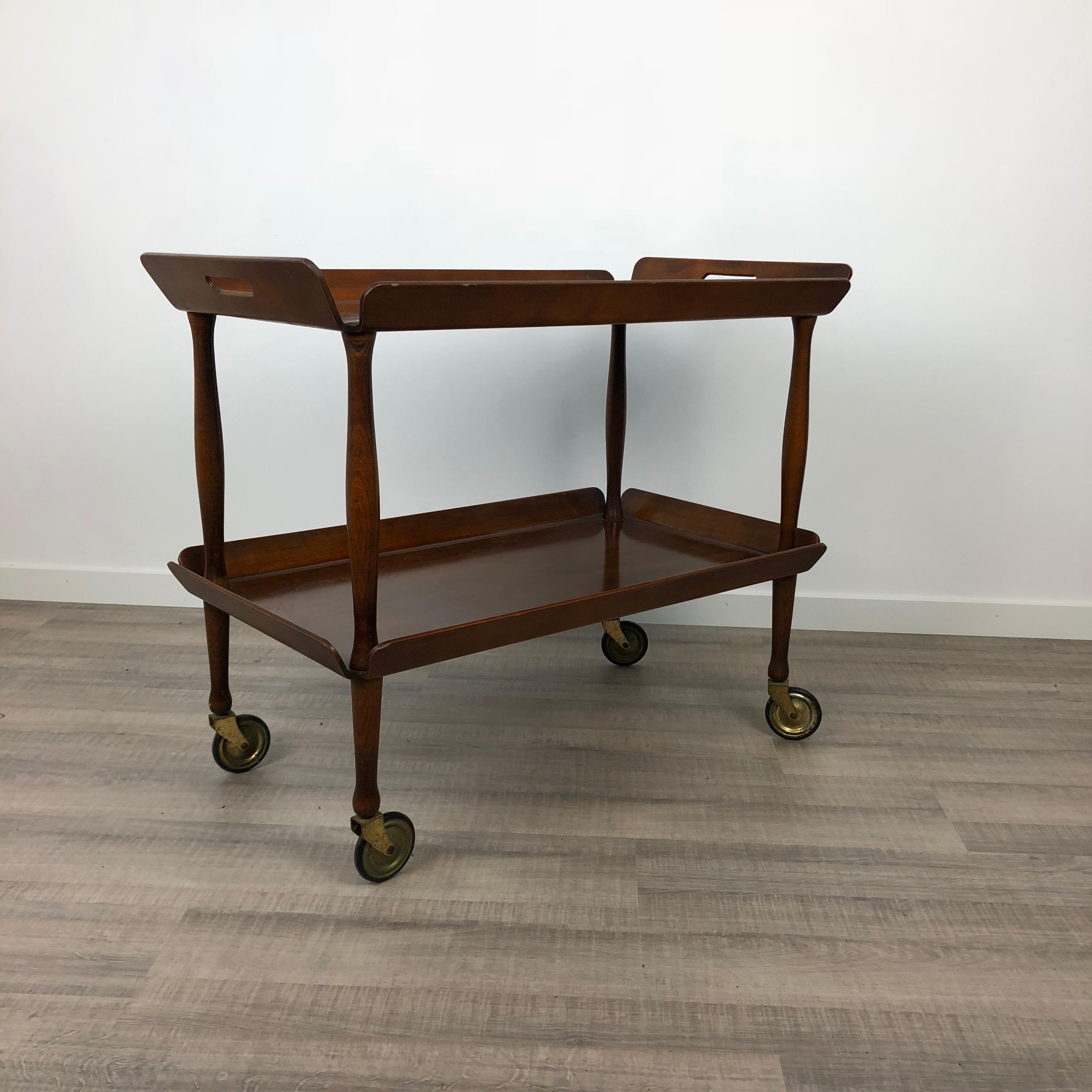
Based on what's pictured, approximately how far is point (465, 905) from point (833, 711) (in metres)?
1.07

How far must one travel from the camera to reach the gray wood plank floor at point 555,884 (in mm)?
1288

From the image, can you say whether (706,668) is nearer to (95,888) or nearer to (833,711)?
(833,711)

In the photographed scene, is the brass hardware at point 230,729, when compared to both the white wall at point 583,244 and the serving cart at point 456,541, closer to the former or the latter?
the serving cart at point 456,541

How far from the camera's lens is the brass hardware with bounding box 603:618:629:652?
2.47 metres

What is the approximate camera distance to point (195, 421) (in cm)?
177

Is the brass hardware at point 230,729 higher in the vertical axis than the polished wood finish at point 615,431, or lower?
lower

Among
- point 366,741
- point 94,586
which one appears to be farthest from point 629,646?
point 94,586

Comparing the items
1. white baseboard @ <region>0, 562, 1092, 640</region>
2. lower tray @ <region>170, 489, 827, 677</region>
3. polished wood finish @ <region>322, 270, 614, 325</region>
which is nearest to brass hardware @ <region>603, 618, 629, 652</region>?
lower tray @ <region>170, 489, 827, 677</region>

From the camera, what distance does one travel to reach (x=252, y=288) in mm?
1474

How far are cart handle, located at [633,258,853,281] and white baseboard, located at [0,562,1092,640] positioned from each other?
92cm

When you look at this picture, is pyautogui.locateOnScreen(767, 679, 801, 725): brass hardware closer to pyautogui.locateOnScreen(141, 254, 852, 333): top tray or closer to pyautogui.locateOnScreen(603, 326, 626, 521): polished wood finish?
pyautogui.locateOnScreen(603, 326, 626, 521): polished wood finish

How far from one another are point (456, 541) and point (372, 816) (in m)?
0.73

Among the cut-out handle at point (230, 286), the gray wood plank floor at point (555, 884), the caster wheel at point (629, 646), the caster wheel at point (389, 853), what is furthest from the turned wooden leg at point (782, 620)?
the cut-out handle at point (230, 286)

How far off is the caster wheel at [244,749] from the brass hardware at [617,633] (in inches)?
33.8
